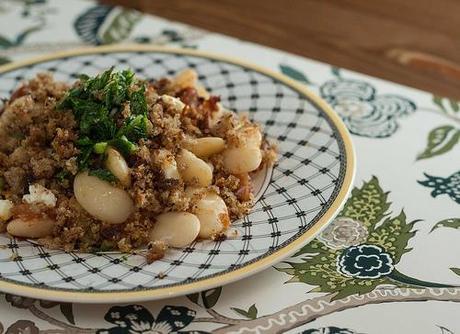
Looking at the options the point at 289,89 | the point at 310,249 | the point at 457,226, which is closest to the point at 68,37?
the point at 289,89

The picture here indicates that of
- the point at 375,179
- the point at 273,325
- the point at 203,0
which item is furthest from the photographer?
the point at 203,0

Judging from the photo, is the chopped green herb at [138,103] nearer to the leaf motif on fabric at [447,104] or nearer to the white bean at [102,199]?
the white bean at [102,199]

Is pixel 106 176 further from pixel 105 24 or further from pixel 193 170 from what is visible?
pixel 105 24

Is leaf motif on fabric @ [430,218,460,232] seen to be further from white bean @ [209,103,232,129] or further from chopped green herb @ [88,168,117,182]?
chopped green herb @ [88,168,117,182]

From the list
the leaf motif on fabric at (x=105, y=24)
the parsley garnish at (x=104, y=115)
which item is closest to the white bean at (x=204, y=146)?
the parsley garnish at (x=104, y=115)

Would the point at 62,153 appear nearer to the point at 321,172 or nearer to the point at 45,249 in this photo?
the point at 45,249

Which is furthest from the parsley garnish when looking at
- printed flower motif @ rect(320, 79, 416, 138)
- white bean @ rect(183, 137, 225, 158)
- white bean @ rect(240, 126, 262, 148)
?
printed flower motif @ rect(320, 79, 416, 138)
